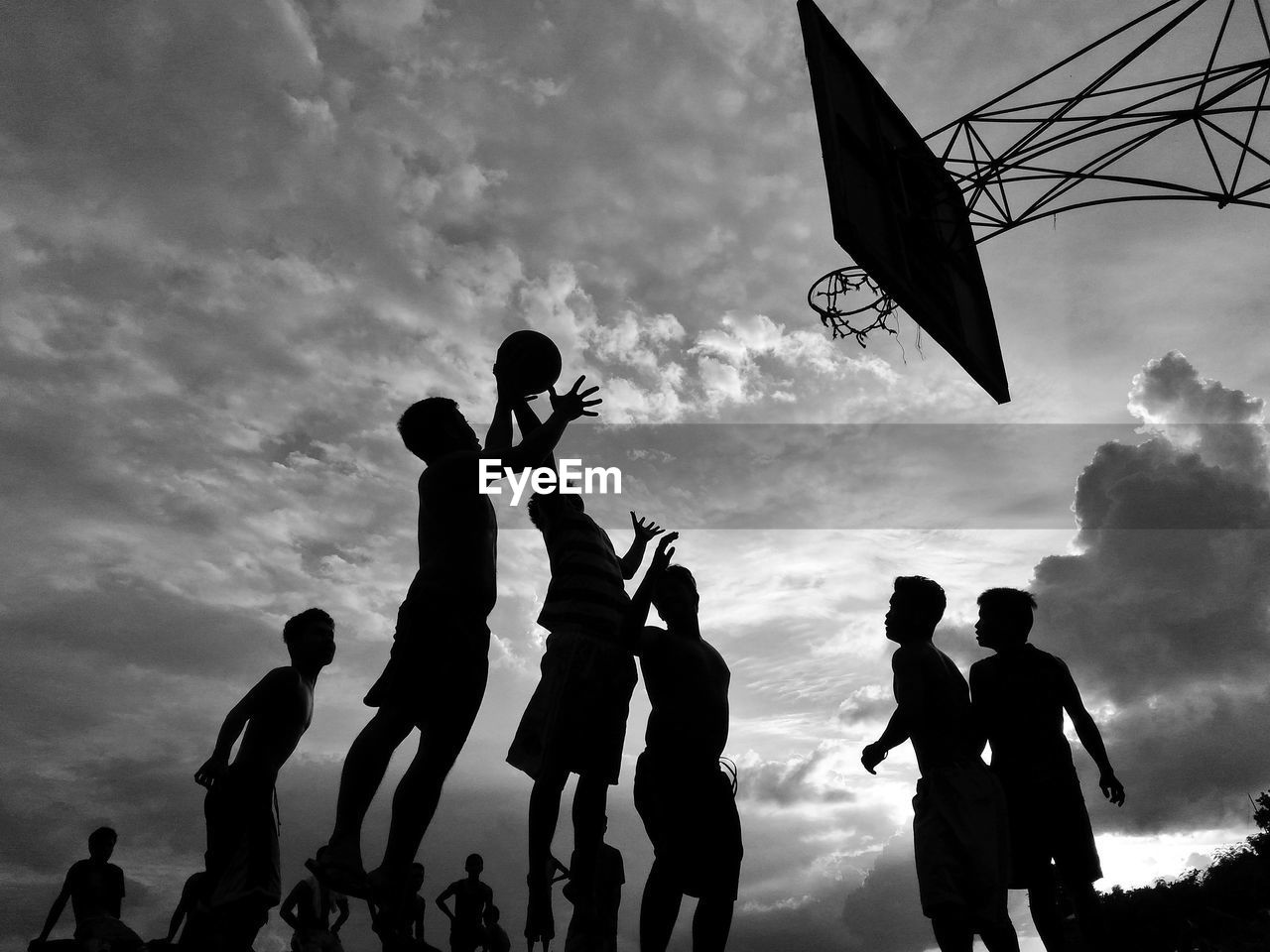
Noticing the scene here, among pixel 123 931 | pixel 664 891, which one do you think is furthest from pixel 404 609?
pixel 123 931

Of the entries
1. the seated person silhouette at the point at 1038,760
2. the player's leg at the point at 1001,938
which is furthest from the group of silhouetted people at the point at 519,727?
the seated person silhouette at the point at 1038,760

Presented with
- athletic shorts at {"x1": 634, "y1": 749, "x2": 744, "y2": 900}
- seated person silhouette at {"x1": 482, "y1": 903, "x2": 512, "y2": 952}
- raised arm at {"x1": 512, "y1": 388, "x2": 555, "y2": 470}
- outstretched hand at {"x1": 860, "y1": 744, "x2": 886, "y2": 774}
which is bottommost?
seated person silhouette at {"x1": 482, "y1": 903, "x2": 512, "y2": 952}

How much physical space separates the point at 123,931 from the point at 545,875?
4024 millimetres

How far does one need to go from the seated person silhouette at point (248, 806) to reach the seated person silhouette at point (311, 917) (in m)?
2.99

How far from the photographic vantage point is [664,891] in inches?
136

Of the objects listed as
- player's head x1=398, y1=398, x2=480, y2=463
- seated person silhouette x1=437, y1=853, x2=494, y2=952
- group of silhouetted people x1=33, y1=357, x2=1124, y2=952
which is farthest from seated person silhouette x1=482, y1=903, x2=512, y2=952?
player's head x1=398, y1=398, x2=480, y2=463

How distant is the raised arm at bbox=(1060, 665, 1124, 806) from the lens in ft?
14.1

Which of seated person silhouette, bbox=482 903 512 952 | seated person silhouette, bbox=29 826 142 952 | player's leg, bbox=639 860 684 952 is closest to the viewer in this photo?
player's leg, bbox=639 860 684 952

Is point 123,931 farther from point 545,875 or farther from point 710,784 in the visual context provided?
point 710,784

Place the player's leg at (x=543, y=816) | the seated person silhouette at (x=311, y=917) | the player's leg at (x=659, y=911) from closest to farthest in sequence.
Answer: the player's leg at (x=659, y=911) → the player's leg at (x=543, y=816) → the seated person silhouette at (x=311, y=917)

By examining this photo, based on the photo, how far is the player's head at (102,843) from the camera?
→ 6145mm

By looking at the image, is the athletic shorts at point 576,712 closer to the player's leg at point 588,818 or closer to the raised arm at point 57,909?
the player's leg at point 588,818

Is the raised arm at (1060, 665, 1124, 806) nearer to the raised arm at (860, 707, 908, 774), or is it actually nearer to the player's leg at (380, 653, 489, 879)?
the raised arm at (860, 707, 908, 774)

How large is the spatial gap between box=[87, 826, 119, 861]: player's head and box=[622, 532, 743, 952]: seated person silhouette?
4.78 metres
